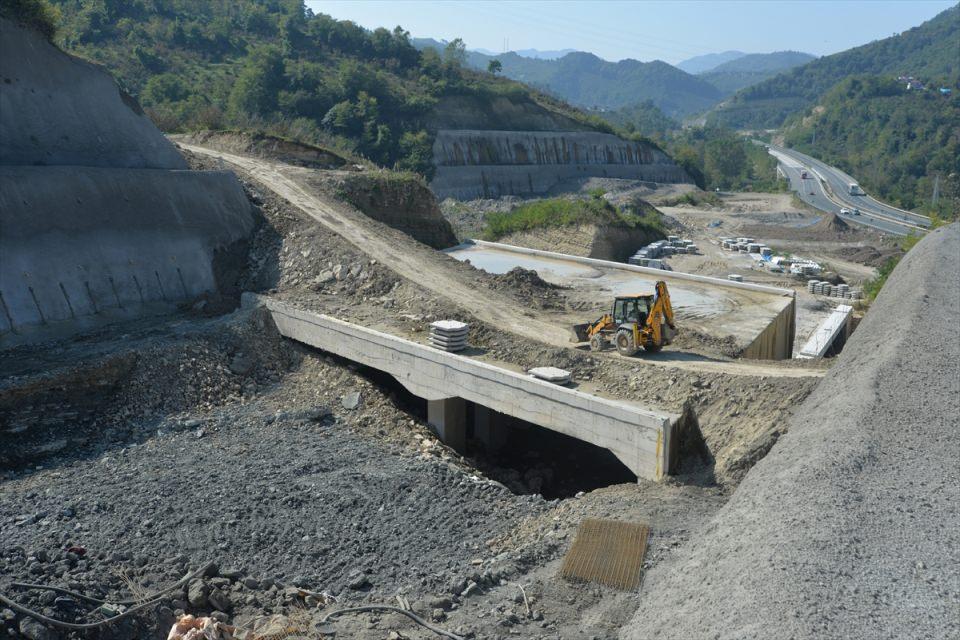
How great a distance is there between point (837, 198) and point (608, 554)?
82.5 metres

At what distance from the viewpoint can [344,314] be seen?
688 inches

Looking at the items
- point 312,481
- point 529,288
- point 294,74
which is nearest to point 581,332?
point 529,288

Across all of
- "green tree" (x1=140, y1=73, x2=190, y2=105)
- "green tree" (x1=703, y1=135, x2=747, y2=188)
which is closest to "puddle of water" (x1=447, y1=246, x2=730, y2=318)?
"green tree" (x1=140, y1=73, x2=190, y2=105)

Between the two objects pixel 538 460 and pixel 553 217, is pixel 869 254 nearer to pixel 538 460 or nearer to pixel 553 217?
pixel 553 217

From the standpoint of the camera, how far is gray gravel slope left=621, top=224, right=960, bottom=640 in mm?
5773

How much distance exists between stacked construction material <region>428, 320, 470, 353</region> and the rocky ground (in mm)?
629

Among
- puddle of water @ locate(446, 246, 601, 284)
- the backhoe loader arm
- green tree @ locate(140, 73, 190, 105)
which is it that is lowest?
puddle of water @ locate(446, 246, 601, 284)

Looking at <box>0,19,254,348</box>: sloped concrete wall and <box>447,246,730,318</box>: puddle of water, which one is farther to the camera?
<box>447,246,730,318</box>: puddle of water

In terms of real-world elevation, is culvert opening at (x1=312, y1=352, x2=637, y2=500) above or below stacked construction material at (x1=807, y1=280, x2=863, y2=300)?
below

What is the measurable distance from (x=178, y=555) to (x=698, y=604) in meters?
6.99

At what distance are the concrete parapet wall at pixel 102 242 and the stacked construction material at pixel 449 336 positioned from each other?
7.90 metres

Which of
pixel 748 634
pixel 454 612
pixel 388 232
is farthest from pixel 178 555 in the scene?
pixel 388 232

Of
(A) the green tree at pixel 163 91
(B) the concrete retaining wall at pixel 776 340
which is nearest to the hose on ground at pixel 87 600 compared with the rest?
(B) the concrete retaining wall at pixel 776 340

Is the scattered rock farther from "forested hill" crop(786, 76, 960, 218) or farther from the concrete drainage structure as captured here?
"forested hill" crop(786, 76, 960, 218)
